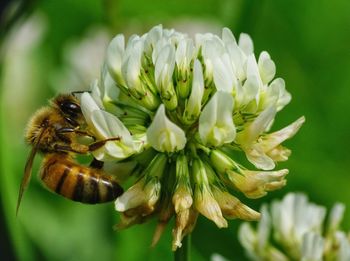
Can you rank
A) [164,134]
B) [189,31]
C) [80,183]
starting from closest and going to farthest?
1. [164,134]
2. [80,183]
3. [189,31]

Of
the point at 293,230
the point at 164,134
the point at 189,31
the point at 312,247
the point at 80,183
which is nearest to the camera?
the point at 164,134

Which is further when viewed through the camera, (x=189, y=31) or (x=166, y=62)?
(x=189, y=31)

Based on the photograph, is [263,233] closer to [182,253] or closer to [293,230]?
[293,230]

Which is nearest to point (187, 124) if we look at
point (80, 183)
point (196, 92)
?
point (196, 92)

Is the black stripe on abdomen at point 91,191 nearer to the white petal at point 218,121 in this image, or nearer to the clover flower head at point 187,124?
the clover flower head at point 187,124

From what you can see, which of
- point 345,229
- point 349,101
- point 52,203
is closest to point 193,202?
point 345,229

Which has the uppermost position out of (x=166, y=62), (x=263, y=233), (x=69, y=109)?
(x=166, y=62)

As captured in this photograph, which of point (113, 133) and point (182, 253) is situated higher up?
point (113, 133)

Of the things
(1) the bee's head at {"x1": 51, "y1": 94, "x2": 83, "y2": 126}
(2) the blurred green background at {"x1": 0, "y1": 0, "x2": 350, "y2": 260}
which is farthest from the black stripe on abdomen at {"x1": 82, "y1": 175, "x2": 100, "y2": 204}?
(2) the blurred green background at {"x1": 0, "y1": 0, "x2": 350, "y2": 260}
